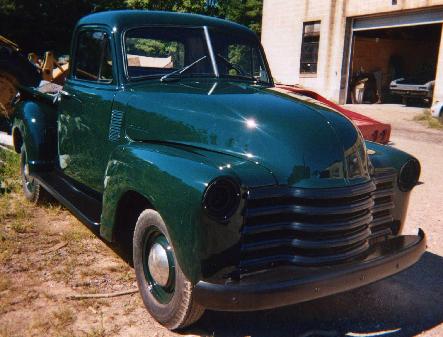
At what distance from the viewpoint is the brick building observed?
15.5m

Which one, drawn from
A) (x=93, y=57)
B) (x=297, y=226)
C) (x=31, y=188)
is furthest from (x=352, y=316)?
(x=31, y=188)

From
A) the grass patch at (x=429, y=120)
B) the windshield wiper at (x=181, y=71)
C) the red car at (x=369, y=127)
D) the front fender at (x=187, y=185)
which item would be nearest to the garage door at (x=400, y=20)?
the grass patch at (x=429, y=120)

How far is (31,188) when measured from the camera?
5.06 m

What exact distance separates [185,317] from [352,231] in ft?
3.55

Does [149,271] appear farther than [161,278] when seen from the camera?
Yes

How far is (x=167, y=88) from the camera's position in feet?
10.9

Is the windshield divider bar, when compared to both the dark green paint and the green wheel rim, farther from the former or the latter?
the green wheel rim

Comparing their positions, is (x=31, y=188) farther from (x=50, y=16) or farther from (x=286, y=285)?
(x=50, y=16)

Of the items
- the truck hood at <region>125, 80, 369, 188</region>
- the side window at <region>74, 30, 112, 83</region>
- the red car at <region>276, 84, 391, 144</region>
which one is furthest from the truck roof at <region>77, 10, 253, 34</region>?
the red car at <region>276, 84, 391, 144</region>

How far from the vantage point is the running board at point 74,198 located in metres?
3.43

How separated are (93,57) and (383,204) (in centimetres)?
264

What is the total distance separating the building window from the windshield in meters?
15.4

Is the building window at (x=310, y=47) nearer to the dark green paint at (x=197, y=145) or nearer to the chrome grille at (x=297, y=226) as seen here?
the dark green paint at (x=197, y=145)

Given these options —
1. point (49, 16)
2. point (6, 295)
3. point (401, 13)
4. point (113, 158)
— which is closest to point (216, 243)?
point (113, 158)
